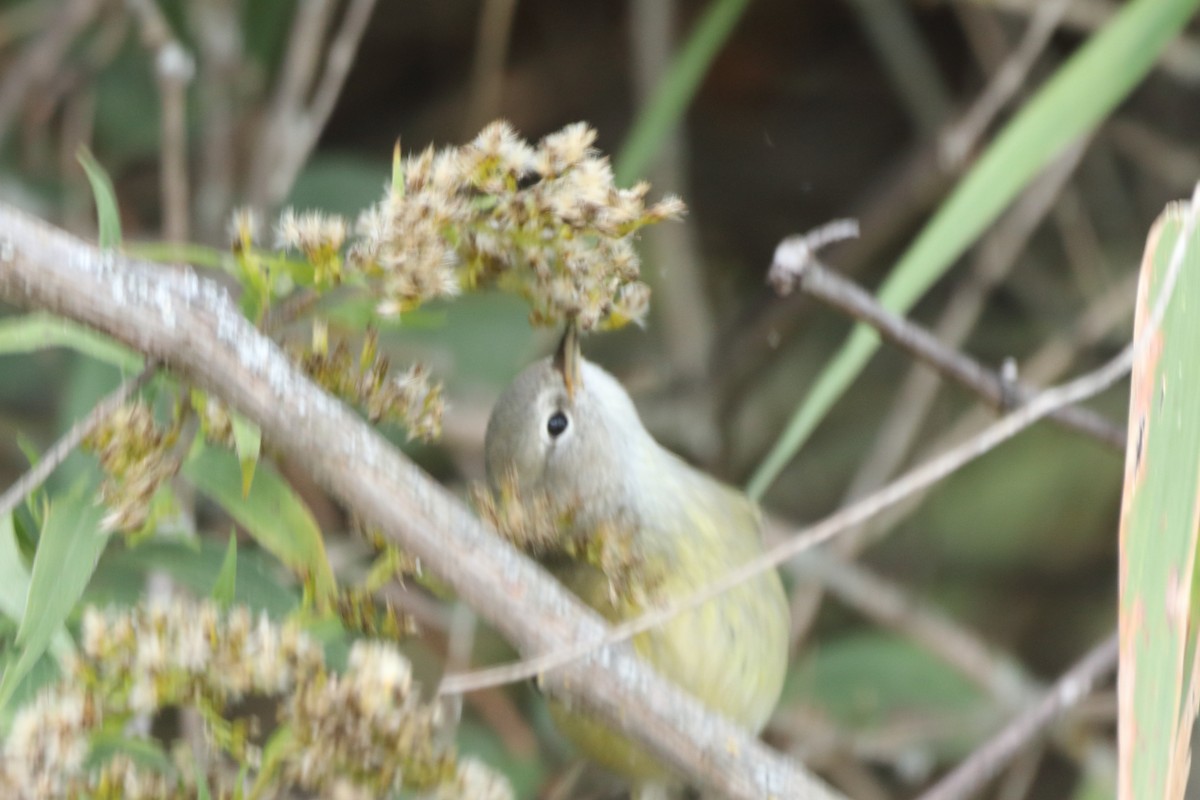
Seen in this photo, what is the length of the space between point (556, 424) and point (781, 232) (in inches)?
62.8

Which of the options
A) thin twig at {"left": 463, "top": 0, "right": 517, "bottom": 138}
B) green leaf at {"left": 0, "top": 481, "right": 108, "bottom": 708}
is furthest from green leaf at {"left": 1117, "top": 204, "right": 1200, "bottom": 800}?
thin twig at {"left": 463, "top": 0, "right": 517, "bottom": 138}

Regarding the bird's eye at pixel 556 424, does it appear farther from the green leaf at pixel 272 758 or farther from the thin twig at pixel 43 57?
the thin twig at pixel 43 57

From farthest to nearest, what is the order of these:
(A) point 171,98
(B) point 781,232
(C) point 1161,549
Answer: (B) point 781,232 < (A) point 171,98 < (C) point 1161,549

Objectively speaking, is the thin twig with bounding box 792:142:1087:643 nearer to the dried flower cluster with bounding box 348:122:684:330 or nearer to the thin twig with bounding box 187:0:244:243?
the thin twig with bounding box 187:0:244:243

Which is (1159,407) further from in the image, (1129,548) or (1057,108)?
(1057,108)

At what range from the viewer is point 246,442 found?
82 centimetres

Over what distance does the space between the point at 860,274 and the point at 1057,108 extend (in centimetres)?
148

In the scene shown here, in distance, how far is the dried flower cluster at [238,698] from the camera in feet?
2.53

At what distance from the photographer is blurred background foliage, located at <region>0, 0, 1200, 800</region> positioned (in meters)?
2.30

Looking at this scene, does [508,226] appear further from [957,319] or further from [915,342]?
[957,319]

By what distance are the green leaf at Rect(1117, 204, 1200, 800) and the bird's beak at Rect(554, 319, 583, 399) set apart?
0.72 m

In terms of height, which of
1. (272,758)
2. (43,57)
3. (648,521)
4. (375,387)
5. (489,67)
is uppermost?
(489,67)

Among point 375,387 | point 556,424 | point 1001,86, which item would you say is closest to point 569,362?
point 556,424

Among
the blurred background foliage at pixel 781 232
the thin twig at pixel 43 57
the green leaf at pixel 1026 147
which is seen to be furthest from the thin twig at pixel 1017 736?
the thin twig at pixel 43 57
